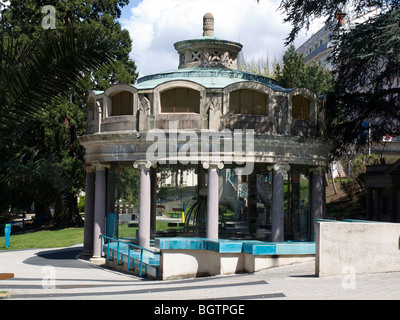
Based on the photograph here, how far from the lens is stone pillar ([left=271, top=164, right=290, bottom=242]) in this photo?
813 inches

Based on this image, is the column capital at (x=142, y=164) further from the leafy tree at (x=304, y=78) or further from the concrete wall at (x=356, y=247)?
the leafy tree at (x=304, y=78)

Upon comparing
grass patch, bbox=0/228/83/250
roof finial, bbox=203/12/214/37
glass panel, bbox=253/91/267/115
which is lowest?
grass patch, bbox=0/228/83/250

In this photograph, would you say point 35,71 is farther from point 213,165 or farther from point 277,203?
point 277,203

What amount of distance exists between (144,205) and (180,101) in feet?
13.9

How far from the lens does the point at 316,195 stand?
74.8 ft

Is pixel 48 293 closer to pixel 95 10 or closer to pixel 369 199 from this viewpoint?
pixel 369 199

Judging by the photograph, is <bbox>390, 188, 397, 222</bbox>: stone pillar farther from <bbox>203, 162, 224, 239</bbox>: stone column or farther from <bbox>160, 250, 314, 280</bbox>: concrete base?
<bbox>160, 250, 314, 280</bbox>: concrete base

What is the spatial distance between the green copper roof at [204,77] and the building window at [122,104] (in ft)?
1.92

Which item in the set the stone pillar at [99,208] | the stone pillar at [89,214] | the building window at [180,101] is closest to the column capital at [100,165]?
the stone pillar at [99,208]

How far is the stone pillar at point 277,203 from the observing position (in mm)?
20641

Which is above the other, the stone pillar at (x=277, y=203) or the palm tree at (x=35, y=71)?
the palm tree at (x=35, y=71)

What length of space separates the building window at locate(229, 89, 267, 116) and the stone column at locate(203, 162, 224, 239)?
2341mm

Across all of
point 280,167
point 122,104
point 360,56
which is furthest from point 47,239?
point 360,56

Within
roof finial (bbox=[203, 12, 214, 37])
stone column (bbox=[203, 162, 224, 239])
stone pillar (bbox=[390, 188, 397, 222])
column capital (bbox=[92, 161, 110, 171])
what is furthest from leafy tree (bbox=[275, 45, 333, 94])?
stone column (bbox=[203, 162, 224, 239])
